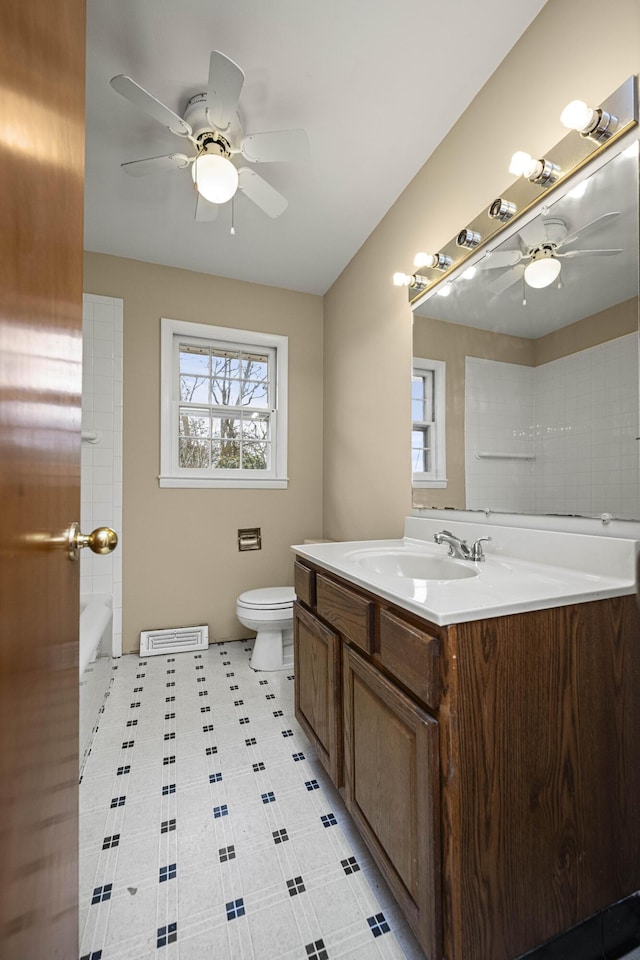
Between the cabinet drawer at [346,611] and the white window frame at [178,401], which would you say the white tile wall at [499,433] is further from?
the white window frame at [178,401]

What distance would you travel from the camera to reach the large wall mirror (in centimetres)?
112

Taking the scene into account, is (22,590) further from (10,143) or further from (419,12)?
(419,12)

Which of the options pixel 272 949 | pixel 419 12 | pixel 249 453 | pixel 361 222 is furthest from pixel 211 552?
pixel 419 12

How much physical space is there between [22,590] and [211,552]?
247cm

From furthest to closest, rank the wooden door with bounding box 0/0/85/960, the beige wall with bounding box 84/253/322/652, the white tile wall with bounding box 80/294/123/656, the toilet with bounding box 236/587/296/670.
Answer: the beige wall with bounding box 84/253/322/652
the white tile wall with bounding box 80/294/123/656
the toilet with bounding box 236/587/296/670
the wooden door with bounding box 0/0/85/960

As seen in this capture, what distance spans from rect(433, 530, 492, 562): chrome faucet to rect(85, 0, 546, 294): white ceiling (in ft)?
5.75

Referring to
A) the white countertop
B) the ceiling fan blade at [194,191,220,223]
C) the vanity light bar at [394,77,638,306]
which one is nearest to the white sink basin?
the white countertop

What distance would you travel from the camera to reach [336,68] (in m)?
1.53

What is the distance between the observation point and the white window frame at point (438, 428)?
71.8 inches

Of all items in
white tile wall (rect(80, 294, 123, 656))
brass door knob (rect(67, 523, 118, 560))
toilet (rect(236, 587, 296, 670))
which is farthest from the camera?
white tile wall (rect(80, 294, 123, 656))

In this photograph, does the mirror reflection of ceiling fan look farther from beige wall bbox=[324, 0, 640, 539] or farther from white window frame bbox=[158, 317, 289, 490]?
white window frame bbox=[158, 317, 289, 490]

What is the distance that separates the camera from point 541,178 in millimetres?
1258

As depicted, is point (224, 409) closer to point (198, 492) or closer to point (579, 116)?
point (198, 492)

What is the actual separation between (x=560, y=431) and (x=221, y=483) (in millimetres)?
2216
